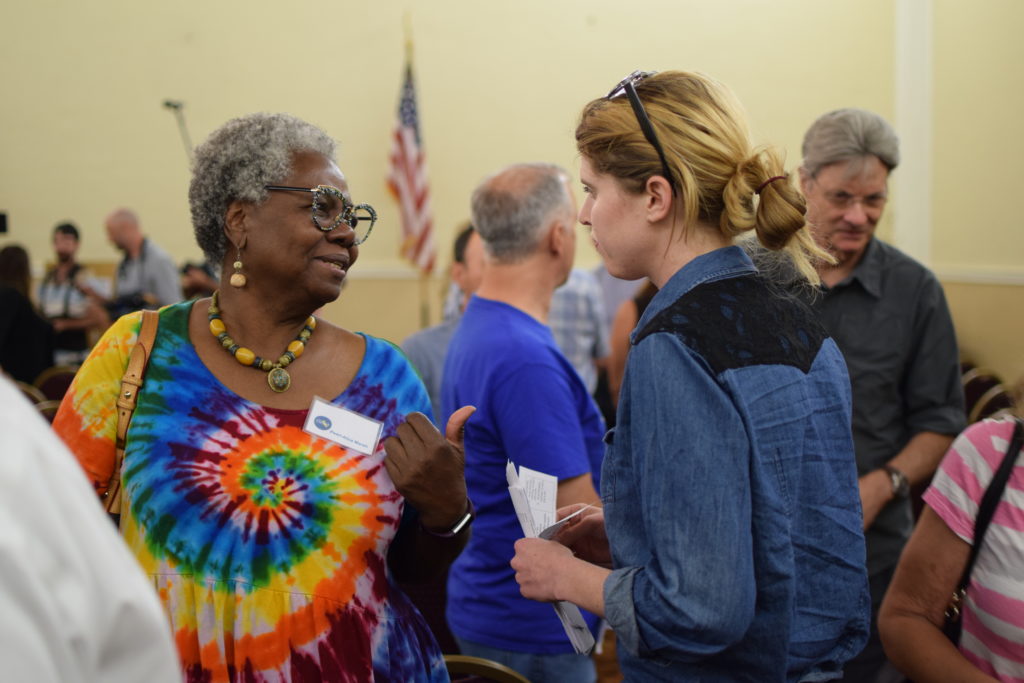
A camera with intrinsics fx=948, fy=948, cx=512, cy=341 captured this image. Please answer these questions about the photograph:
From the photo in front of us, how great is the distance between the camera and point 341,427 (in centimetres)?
161

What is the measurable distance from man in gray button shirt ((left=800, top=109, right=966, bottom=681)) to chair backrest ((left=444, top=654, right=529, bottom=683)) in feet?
3.56

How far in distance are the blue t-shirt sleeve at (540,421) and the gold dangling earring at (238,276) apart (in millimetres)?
689

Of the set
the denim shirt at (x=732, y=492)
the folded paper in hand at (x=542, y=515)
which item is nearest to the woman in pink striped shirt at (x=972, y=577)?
the denim shirt at (x=732, y=492)

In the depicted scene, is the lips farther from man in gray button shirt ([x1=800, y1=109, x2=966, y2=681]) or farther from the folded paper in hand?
man in gray button shirt ([x1=800, y1=109, x2=966, y2=681])

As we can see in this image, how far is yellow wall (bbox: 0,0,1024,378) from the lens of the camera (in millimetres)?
9117

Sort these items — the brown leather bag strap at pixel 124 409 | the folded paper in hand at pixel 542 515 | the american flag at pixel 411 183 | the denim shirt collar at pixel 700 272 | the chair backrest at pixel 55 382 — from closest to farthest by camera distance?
the denim shirt collar at pixel 700 272 → the folded paper in hand at pixel 542 515 → the brown leather bag strap at pixel 124 409 → the chair backrest at pixel 55 382 → the american flag at pixel 411 183

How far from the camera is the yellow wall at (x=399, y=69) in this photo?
9117 millimetres

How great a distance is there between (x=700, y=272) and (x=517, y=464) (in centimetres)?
95

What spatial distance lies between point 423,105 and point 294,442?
318 inches

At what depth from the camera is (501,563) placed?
222 centimetres

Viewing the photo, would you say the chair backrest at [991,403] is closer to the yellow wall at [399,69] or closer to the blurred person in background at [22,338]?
the blurred person in background at [22,338]

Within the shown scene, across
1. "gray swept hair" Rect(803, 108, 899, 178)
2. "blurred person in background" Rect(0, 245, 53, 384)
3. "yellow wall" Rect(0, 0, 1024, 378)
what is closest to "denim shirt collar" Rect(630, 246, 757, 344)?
"gray swept hair" Rect(803, 108, 899, 178)

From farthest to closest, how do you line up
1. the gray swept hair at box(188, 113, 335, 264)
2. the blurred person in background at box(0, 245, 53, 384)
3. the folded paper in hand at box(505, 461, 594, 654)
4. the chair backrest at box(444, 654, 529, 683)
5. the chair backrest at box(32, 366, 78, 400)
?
1. the blurred person in background at box(0, 245, 53, 384)
2. the chair backrest at box(32, 366, 78, 400)
3. the chair backrest at box(444, 654, 529, 683)
4. the gray swept hair at box(188, 113, 335, 264)
5. the folded paper in hand at box(505, 461, 594, 654)

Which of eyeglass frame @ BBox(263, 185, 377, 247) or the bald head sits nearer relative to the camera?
eyeglass frame @ BBox(263, 185, 377, 247)
